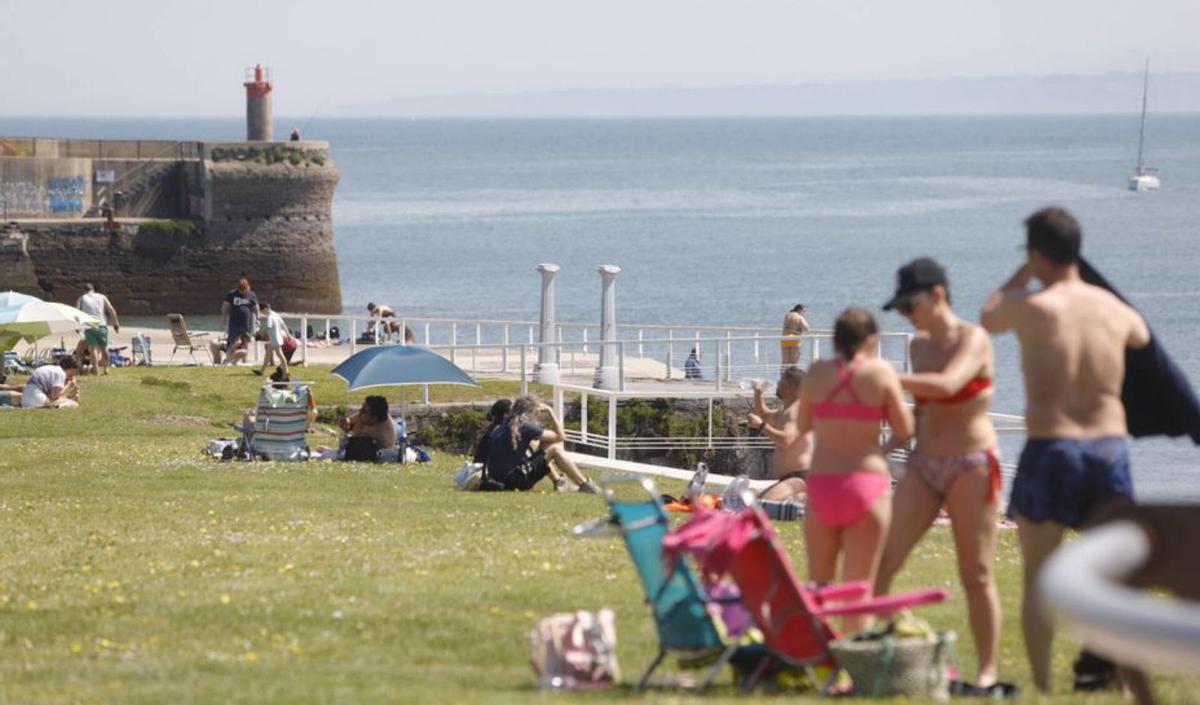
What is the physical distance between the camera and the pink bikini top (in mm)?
7242

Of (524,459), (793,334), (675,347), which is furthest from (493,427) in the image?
(675,347)

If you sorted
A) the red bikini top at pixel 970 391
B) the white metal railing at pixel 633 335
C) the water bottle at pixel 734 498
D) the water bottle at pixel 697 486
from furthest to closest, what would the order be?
the white metal railing at pixel 633 335
the water bottle at pixel 697 486
the water bottle at pixel 734 498
the red bikini top at pixel 970 391

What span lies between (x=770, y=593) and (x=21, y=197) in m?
56.2

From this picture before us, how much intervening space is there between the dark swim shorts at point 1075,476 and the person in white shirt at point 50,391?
17916 millimetres

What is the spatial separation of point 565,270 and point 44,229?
1134 inches

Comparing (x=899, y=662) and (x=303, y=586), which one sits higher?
(x=899, y=662)

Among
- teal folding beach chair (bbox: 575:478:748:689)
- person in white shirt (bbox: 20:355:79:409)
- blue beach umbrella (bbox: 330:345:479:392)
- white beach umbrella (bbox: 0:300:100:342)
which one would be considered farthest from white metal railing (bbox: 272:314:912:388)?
teal folding beach chair (bbox: 575:478:748:689)

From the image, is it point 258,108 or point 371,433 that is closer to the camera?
point 371,433

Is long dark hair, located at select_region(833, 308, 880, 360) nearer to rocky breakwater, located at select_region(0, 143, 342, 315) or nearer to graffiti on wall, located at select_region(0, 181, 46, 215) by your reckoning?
rocky breakwater, located at select_region(0, 143, 342, 315)

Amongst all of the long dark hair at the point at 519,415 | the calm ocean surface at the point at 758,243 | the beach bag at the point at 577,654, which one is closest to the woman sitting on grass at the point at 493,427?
the long dark hair at the point at 519,415

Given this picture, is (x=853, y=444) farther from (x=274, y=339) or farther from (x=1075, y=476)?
(x=274, y=339)

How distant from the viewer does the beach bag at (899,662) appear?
22.0 feet

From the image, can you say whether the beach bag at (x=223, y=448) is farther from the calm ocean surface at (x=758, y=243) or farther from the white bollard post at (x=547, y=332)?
the calm ocean surface at (x=758, y=243)

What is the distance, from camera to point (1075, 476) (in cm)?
672
